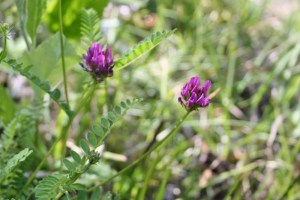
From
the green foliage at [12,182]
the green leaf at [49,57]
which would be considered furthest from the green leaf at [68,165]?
the green leaf at [49,57]

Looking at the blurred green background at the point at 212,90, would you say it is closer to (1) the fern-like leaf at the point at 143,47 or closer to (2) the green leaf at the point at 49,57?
(2) the green leaf at the point at 49,57

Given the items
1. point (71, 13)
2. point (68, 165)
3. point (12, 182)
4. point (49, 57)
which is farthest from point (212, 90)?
point (68, 165)

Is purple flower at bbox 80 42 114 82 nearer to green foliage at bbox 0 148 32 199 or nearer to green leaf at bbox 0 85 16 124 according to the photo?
green foliage at bbox 0 148 32 199

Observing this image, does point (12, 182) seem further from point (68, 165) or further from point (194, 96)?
point (194, 96)

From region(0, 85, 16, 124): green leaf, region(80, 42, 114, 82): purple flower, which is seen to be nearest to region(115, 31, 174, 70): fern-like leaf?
region(80, 42, 114, 82): purple flower

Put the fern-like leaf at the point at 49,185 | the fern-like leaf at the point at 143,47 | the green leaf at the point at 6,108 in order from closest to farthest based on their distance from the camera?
the fern-like leaf at the point at 49,185 < the fern-like leaf at the point at 143,47 < the green leaf at the point at 6,108
